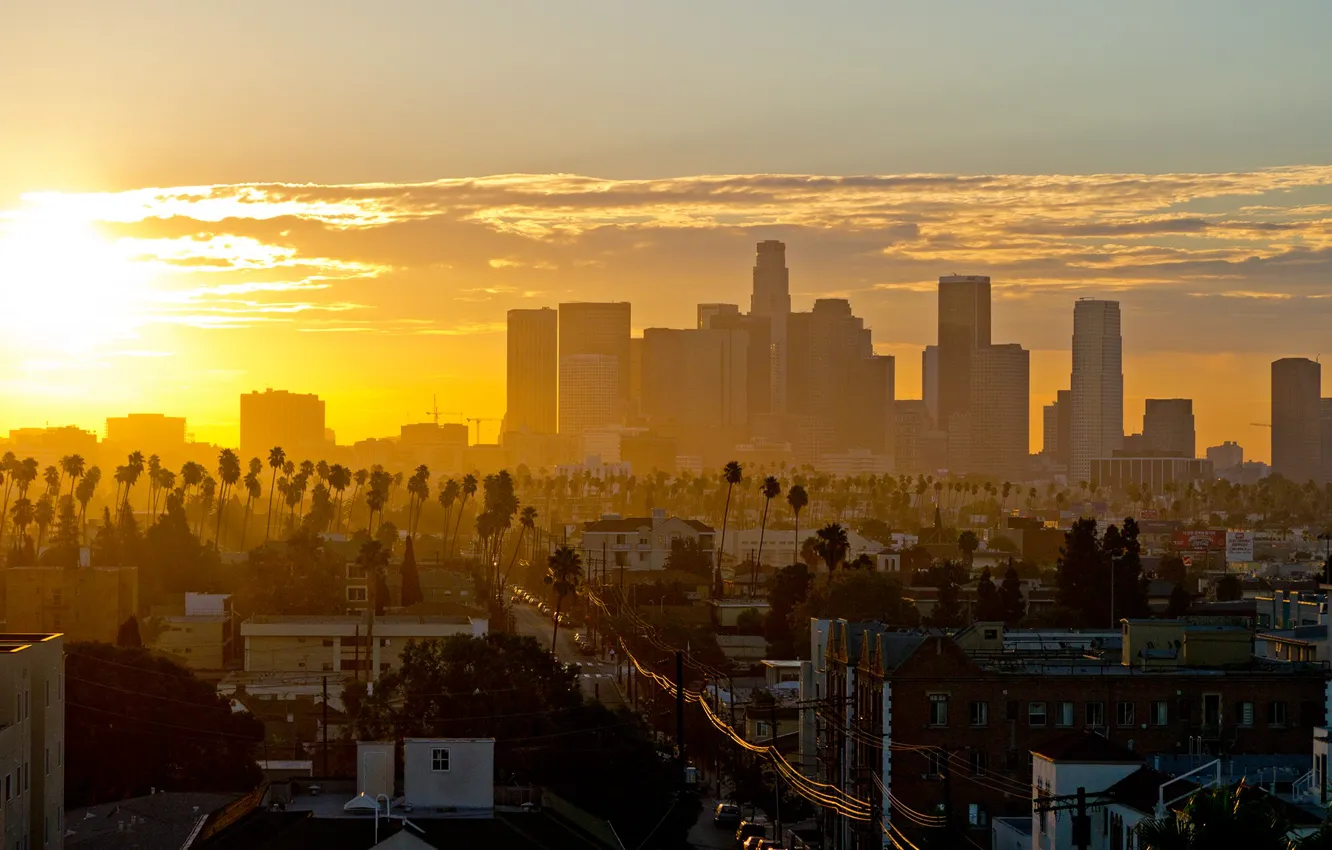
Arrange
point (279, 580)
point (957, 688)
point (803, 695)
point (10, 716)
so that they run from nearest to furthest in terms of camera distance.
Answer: point (10, 716)
point (957, 688)
point (803, 695)
point (279, 580)

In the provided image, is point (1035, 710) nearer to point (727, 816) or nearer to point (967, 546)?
point (727, 816)

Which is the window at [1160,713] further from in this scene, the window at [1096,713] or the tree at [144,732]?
the tree at [144,732]

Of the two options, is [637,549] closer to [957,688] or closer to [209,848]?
[957,688]

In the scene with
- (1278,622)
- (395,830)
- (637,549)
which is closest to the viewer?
(395,830)

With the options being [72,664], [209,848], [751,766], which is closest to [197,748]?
[72,664]

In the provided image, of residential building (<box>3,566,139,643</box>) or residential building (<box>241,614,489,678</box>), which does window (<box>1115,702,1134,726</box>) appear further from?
residential building (<box>3,566,139,643</box>)

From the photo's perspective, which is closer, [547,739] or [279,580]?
[547,739]
